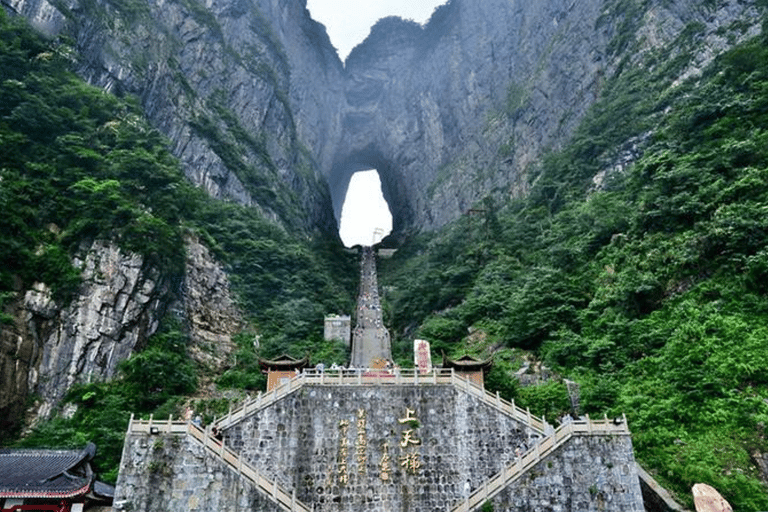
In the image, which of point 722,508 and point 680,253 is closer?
point 722,508

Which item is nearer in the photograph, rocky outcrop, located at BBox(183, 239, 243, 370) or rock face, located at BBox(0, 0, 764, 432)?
rock face, located at BBox(0, 0, 764, 432)

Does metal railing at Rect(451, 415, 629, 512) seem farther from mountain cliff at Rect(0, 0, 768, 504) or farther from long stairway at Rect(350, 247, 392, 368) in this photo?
long stairway at Rect(350, 247, 392, 368)

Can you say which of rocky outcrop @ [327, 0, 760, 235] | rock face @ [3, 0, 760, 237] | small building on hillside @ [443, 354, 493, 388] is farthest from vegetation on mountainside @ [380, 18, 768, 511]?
rock face @ [3, 0, 760, 237]

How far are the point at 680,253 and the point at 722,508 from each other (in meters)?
10.9

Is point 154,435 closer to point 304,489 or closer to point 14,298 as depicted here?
point 304,489

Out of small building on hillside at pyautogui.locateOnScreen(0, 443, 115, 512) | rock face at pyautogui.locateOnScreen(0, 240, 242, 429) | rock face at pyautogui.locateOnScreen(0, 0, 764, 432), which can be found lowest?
small building on hillside at pyautogui.locateOnScreen(0, 443, 115, 512)

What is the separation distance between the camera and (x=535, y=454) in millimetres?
14242

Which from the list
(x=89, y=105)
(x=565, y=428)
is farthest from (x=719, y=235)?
(x=89, y=105)

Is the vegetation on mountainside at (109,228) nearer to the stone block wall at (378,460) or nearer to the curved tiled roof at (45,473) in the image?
the curved tiled roof at (45,473)

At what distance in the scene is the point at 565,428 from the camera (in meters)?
14.5

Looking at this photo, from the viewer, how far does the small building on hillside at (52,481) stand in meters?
13.8

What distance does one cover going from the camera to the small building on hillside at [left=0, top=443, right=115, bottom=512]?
13789 millimetres

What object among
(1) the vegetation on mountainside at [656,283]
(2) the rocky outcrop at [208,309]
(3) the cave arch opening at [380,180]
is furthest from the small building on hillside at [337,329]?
(3) the cave arch opening at [380,180]

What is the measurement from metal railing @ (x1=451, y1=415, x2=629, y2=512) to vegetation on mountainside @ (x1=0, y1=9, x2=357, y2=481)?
11.4 m
